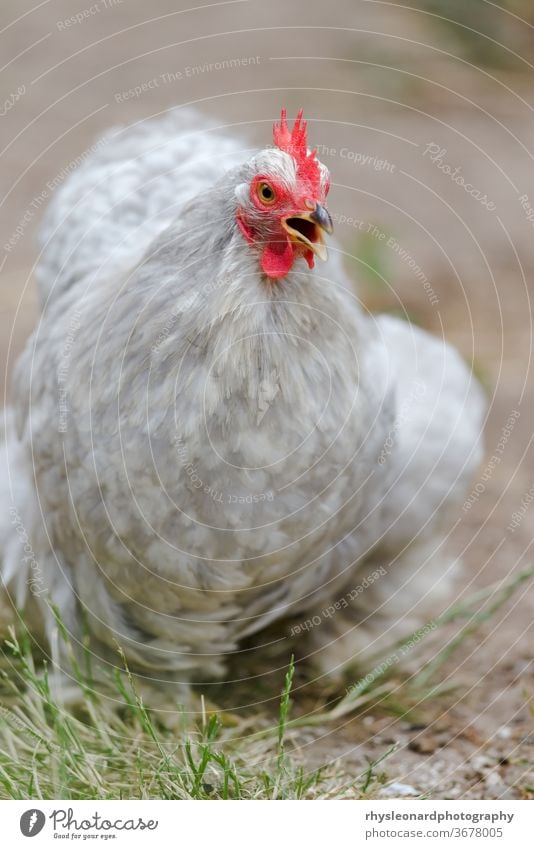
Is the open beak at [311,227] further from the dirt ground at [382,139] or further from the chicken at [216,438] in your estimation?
the dirt ground at [382,139]

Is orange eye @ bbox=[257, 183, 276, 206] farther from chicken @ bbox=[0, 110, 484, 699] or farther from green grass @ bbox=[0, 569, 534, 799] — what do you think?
green grass @ bbox=[0, 569, 534, 799]

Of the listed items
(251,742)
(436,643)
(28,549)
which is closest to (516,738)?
(436,643)

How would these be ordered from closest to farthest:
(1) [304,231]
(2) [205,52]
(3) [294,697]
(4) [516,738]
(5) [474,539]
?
(1) [304,231]
(4) [516,738]
(3) [294,697]
(5) [474,539]
(2) [205,52]

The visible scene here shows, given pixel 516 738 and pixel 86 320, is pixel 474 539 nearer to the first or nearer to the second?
pixel 516 738

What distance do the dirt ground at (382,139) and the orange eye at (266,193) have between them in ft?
5.05

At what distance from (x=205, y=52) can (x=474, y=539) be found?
137 inches

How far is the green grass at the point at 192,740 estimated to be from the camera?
2078mm

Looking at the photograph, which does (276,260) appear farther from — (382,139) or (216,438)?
(382,139)

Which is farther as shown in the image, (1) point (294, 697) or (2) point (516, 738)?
(1) point (294, 697)

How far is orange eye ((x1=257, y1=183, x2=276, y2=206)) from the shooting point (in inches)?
72.8

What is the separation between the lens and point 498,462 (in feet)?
11.6
